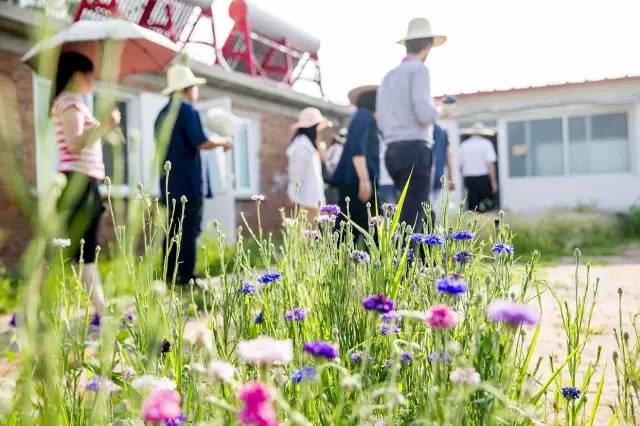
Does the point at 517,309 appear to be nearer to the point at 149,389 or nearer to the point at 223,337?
the point at 149,389

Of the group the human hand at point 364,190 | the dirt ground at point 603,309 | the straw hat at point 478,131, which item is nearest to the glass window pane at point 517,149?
the straw hat at point 478,131

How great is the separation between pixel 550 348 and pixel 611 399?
857 millimetres

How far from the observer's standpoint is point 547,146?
1605 centimetres

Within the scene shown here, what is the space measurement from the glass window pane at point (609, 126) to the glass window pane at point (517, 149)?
157 centimetres

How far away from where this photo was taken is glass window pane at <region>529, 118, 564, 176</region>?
52.5 ft

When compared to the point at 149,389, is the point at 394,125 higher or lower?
higher

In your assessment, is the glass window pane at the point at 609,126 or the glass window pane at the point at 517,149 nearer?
the glass window pane at the point at 609,126

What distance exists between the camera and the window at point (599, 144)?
1554 cm

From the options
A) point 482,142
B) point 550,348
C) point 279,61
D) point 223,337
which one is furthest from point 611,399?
point 279,61

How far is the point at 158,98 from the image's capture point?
8922mm

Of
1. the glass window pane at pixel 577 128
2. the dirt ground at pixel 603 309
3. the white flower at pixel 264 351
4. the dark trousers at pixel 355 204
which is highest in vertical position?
the glass window pane at pixel 577 128

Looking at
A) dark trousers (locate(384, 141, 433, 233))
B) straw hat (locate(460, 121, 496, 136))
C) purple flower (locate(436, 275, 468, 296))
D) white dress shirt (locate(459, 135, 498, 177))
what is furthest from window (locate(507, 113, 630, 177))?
purple flower (locate(436, 275, 468, 296))

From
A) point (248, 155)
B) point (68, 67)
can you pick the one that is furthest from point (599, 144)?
point (68, 67)

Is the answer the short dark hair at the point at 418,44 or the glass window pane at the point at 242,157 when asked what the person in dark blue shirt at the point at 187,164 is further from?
the glass window pane at the point at 242,157
